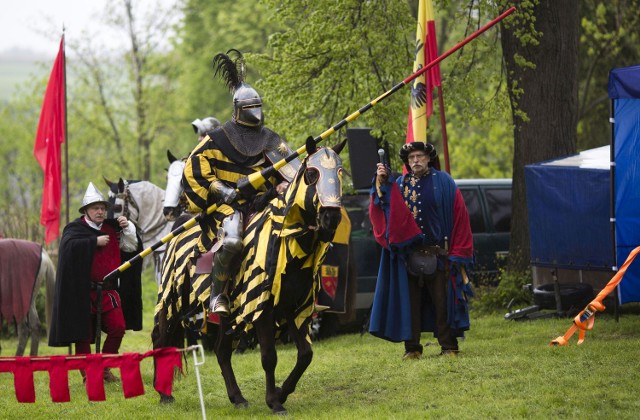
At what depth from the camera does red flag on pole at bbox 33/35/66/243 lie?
15.3 meters

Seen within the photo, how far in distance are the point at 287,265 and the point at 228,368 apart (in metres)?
1.45

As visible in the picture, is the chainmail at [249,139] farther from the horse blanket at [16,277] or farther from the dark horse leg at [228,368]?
the horse blanket at [16,277]

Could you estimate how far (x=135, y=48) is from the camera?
35.7 meters

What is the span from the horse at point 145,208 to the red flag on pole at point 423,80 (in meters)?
3.67

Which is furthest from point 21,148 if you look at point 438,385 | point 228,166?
point 438,385

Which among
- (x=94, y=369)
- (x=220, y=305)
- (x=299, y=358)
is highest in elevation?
(x=220, y=305)

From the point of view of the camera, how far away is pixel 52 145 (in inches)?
614

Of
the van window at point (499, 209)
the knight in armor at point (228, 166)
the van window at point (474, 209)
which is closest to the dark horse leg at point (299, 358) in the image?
the knight in armor at point (228, 166)

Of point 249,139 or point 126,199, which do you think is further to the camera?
point 126,199

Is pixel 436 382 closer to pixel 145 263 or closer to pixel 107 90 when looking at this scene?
pixel 145 263

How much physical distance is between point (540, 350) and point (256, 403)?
2916 millimetres

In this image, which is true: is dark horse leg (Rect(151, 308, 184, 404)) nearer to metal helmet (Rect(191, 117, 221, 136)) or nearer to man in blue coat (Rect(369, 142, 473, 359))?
man in blue coat (Rect(369, 142, 473, 359))

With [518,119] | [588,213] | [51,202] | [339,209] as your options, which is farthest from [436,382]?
[51,202]

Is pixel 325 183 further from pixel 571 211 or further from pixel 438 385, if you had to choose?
pixel 571 211
